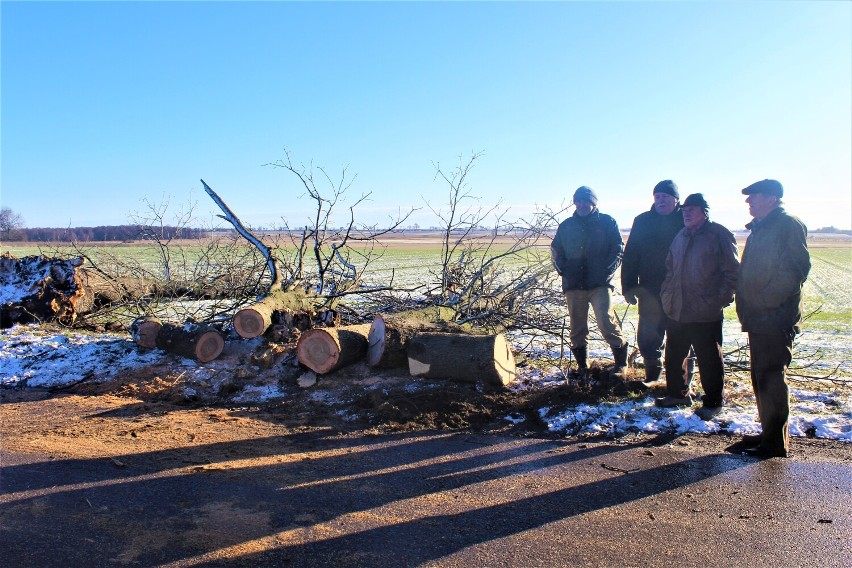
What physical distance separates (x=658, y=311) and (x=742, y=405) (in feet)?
3.57

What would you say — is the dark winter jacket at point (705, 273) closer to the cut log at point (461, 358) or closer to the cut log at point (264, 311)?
the cut log at point (461, 358)

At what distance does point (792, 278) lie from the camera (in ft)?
13.6

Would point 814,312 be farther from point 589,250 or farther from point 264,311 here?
point 264,311

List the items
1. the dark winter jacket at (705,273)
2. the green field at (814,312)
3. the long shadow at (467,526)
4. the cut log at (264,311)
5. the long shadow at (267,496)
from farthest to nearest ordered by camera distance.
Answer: the green field at (814,312) < the cut log at (264,311) < the dark winter jacket at (705,273) < the long shadow at (267,496) < the long shadow at (467,526)

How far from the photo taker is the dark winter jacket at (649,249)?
17.7 feet

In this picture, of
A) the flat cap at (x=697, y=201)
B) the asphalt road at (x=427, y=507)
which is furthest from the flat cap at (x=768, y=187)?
the asphalt road at (x=427, y=507)

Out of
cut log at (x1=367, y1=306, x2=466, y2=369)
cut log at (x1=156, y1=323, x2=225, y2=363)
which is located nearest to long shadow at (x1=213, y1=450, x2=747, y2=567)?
cut log at (x1=367, y1=306, x2=466, y2=369)

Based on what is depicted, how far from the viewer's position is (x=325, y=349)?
6.17 meters

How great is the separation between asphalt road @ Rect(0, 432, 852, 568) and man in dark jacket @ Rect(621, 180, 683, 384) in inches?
55.0

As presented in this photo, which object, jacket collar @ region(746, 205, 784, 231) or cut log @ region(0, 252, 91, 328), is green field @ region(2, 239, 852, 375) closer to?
cut log @ region(0, 252, 91, 328)

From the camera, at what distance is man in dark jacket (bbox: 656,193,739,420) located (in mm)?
4789

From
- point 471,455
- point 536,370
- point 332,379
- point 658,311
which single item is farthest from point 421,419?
point 658,311

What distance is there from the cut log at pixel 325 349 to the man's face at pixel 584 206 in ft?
9.01

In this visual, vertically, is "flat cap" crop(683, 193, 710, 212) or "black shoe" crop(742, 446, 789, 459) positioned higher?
"flat cap" crop(683, 193, 710, 212)
